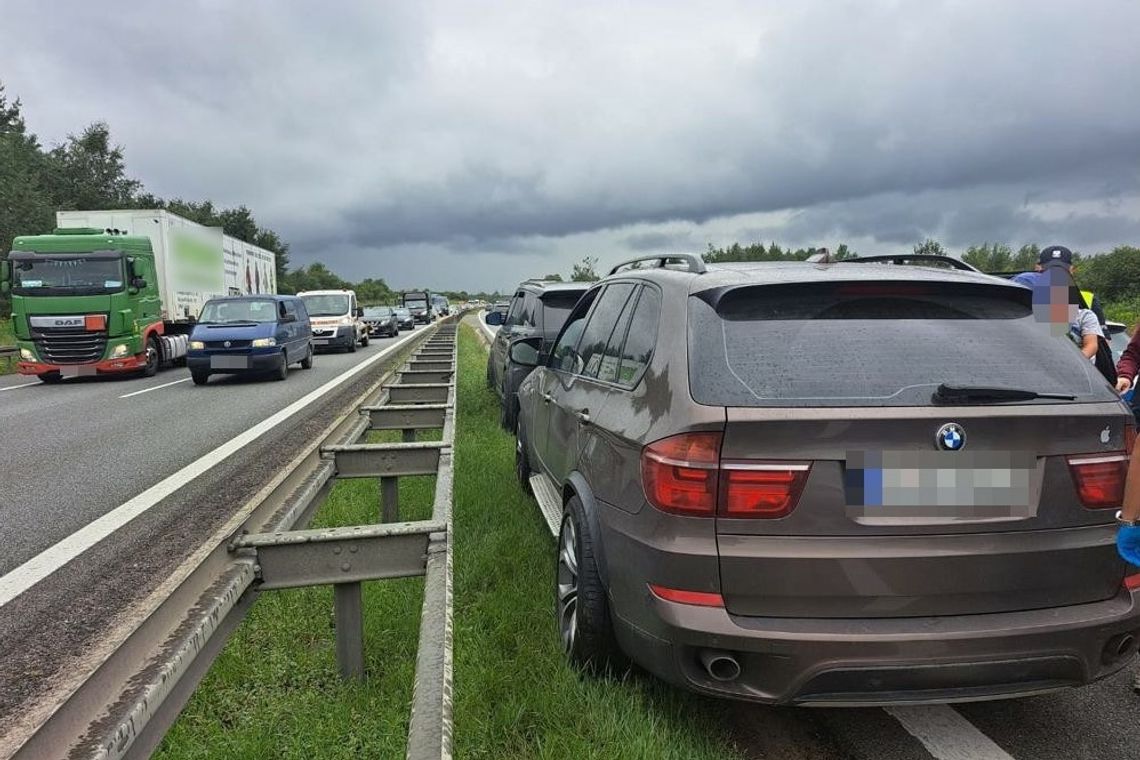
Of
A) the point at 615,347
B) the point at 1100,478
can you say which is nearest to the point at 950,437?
the point at 1100,478

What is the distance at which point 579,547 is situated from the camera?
3109 mm

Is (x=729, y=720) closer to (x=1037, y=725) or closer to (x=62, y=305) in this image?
(x=1037, y=725)

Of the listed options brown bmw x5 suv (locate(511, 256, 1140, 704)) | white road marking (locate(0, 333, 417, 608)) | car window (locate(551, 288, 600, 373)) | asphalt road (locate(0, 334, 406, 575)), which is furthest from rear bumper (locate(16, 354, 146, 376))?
brown bmw x5 suv (locate(511, 256, 1140, 704))

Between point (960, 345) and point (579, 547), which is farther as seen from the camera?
point (579, 547)

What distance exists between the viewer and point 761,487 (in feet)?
7.80

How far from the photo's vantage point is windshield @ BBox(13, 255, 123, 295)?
1583cm

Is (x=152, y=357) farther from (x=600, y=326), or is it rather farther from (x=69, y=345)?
(x=600, y=326)

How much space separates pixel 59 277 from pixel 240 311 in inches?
142

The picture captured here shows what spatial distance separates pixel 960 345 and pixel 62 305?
17.7 meters

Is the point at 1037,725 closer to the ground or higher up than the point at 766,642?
closer to the ground

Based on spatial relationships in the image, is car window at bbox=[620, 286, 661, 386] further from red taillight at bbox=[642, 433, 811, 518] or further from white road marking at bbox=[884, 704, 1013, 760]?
white road marking at bbox=[884, 704, 1013, 760]

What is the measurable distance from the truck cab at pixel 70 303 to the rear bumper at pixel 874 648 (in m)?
16.7

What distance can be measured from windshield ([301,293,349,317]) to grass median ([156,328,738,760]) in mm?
23056

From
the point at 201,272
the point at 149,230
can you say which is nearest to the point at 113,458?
the point at 149,230
